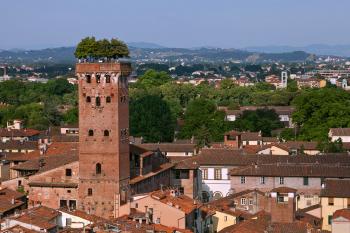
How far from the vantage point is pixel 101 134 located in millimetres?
49844

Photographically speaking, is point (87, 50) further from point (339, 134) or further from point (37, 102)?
point (37, 102)

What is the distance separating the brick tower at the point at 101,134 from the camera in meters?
49.2

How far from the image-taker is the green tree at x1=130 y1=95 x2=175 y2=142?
80438 millimetres

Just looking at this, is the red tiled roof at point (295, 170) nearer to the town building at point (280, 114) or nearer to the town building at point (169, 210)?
the town building at point (169, 210)

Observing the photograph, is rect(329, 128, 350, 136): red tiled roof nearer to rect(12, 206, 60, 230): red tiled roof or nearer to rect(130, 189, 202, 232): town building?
rect(130, 189, 202, 232): town building

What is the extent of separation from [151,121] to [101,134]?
31.9 metres

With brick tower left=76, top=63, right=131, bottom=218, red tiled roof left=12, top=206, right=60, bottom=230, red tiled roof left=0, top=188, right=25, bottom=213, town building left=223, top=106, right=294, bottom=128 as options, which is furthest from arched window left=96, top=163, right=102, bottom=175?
town building left=223, top=106, right=294, bottom=128

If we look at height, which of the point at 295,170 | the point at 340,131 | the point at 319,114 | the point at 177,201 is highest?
the point at 177,201

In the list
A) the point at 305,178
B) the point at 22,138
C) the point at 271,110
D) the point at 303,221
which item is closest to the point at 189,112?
the point at 271,110

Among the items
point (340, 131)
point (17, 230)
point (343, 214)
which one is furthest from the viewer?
point (340, 131)

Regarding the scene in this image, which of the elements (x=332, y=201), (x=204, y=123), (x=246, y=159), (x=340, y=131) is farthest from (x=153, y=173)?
(x=204, y=123)

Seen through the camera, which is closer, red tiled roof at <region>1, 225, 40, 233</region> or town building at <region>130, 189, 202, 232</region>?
red tiled roof at <region>1, 225, 40, 233</region>

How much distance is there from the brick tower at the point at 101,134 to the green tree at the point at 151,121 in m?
29.0

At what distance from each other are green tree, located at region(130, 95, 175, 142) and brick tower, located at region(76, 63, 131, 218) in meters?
29.0
